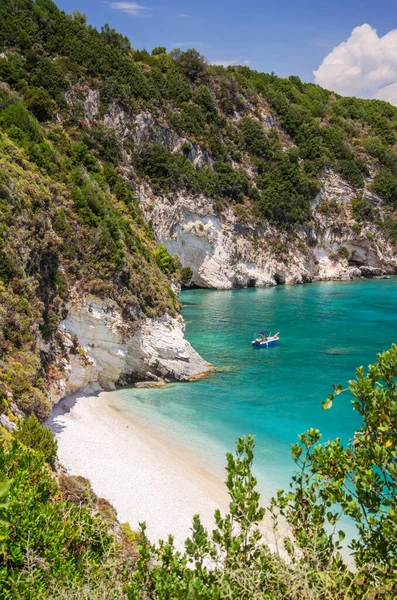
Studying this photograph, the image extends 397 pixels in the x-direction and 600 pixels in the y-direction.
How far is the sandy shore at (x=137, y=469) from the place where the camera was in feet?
41.2

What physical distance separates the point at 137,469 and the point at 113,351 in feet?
24.7

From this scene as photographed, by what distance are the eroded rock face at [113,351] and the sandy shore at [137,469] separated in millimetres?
1648

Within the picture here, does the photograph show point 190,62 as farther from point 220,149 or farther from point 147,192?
point 147,192

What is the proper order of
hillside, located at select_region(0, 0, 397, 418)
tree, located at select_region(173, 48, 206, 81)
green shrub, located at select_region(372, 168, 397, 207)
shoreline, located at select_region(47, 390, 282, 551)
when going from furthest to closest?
1. green shrub, located at select_region(372, 168, 397, 207)
2. tree, located at select_region(173, 48, 206, 81)
3. hillside, located at select_region(0, 0, 397, 418)
4. shoreline, located at select_region(47, 390, 282, 551)

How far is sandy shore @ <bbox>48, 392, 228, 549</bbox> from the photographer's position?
1256cm

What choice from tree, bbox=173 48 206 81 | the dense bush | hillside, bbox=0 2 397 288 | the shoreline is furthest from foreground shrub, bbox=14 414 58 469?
tree, bbox=173 48 206 81

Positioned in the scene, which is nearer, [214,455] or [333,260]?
[214,455]

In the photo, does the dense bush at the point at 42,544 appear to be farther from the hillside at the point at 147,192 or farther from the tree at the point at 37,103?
the tree at the point at 37,103

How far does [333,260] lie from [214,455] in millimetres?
63920

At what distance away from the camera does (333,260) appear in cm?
7506

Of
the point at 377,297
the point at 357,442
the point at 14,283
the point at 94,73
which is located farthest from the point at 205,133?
the point at 357,442

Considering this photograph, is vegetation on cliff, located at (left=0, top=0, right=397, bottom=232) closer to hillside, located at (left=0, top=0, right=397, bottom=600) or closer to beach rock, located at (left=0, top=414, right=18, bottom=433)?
hillside, located at (left=0, top=0, right=397, bottom=600)

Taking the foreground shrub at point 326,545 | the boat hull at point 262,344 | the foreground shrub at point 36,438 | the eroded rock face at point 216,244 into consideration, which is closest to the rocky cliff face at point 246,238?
the eroded rock face at point 216,244

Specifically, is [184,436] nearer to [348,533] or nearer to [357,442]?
[348,533]
